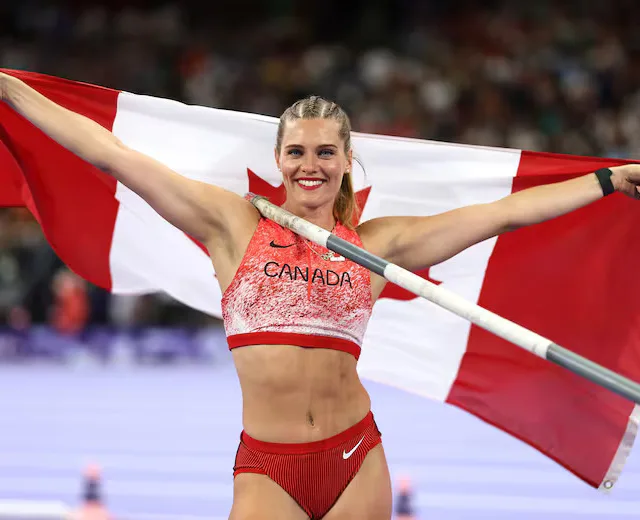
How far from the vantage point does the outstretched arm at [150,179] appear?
126 inches

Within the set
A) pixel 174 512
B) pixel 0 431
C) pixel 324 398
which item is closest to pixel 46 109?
pixel 324 398

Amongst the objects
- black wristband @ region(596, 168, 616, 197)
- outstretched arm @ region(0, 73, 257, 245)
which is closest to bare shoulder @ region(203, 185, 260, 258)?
outstretched arm @ region(0, 73, 257, 245)

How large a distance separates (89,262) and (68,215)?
0.76ft

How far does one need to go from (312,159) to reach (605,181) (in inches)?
38.5

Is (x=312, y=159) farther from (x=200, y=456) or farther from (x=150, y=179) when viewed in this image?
(x=200, y=456)

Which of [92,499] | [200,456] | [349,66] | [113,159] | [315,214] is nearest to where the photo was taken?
[113,159]

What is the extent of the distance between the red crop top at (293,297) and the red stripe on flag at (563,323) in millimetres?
1467

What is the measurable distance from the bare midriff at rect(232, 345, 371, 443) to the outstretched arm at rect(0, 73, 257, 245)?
0.41 metres

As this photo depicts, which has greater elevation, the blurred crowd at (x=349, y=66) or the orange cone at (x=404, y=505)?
the blurred crowd at (x=349, y=66)

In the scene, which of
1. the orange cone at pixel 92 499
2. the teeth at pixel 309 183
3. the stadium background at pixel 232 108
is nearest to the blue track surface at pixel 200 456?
the stadium background at pixel 232 108

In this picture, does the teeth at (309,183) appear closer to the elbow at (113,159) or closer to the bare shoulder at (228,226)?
the bare shoulder at (228,226)

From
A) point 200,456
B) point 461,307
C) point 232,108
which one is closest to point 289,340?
point 461,307

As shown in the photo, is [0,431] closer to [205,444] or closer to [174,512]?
[205,444]

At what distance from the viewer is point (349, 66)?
16875 millimetres
